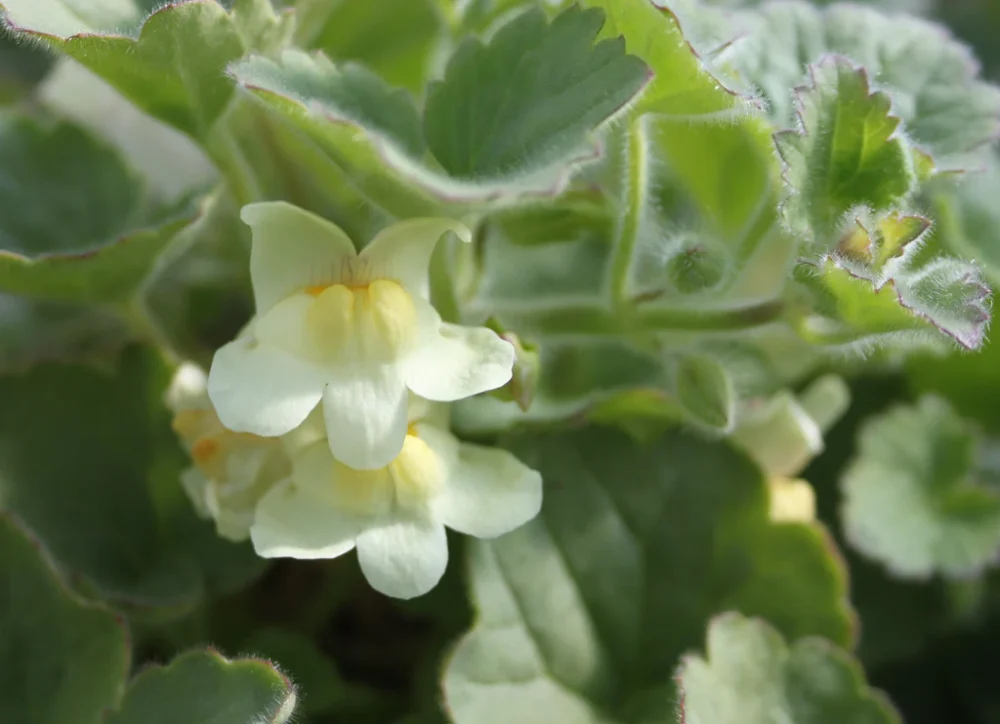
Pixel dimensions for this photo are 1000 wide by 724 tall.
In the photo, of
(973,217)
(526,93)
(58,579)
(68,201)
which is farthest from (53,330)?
(973,217)

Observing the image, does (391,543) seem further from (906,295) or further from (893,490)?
(893,490)

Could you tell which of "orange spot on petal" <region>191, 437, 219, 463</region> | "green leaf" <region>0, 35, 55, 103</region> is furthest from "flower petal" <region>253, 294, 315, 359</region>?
"green leaf" <region>0, 35, 55, 103</region>

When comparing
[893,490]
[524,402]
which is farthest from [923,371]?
[524,402]

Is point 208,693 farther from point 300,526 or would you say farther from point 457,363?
point 457,363

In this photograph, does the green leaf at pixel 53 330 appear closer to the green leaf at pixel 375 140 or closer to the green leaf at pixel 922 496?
the green leaf at pixel 375 140

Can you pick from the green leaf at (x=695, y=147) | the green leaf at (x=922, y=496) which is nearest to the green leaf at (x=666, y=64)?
the green leaf at (x=695, y=147)

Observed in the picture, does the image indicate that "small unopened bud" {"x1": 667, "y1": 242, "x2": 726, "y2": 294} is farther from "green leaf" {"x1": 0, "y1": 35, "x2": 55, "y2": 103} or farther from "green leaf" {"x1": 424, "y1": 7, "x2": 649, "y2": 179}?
"green leaf" {"x1": 0, "y1": 35, "x2": 55, "y2": 103}
